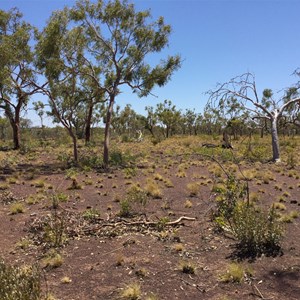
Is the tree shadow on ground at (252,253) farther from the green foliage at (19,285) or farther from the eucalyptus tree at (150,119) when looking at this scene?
the eucalyptus tree at (150,119)

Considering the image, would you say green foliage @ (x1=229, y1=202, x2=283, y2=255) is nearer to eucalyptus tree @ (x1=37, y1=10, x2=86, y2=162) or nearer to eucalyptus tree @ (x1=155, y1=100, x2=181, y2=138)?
eucalyptus tree @ (x1=37, y1=10, x2=86, y2=162)

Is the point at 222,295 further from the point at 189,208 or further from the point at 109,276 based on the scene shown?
the point at 189,208

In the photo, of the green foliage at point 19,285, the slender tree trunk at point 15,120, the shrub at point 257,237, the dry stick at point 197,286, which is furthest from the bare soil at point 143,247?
the slender tree trunk at point 15,120

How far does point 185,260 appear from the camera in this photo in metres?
5.96

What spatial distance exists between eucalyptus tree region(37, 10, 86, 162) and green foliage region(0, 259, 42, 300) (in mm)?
12433

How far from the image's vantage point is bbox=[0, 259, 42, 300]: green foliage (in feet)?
12.9

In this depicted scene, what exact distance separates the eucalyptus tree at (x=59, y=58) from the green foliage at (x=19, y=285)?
12433mm

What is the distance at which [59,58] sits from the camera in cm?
1598

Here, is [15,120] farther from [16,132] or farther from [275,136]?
[275,136]

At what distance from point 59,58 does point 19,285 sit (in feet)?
43.8

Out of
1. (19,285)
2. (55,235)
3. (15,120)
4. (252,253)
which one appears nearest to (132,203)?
(55,235)

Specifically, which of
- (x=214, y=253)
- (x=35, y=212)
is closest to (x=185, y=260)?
(x=214, y=253)

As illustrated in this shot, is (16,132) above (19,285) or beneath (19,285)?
above

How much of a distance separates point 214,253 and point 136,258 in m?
1.35
